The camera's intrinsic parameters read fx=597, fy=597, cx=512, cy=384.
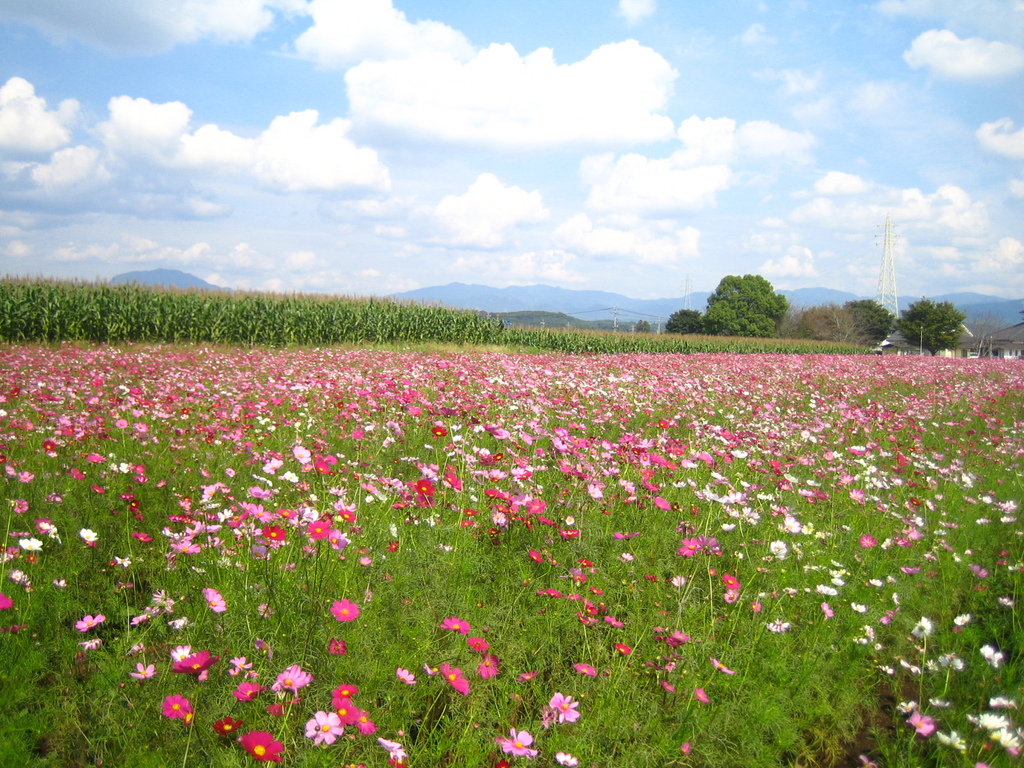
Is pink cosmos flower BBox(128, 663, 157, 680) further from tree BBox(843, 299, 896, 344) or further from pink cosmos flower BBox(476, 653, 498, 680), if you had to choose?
tree BBox(843, 299, 896, 344)

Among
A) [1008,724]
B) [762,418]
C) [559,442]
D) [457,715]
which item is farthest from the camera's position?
[762,418]

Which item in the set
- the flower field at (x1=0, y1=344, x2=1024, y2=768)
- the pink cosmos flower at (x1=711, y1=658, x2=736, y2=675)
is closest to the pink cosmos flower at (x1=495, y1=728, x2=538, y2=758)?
the flower field at (x1=0, y1=344, x2=1024, y2=768)

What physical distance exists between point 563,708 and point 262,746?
105cm

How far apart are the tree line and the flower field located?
240ft

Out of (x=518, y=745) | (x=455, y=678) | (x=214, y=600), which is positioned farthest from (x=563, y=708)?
(x=214, y=600)

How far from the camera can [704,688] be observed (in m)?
2.50

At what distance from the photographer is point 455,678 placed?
2.17m

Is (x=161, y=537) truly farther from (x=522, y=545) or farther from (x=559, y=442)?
(x=559, y=442)

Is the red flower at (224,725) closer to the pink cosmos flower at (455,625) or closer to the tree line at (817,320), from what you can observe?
the pink cosmos flower at (455,625)

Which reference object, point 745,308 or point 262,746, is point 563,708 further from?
point 745,308

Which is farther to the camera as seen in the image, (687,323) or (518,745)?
(687,323)

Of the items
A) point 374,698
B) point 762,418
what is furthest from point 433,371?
point 374,698

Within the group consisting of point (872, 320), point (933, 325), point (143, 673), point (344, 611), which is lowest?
point (143, 673)

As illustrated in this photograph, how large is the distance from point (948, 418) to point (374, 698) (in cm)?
1120
